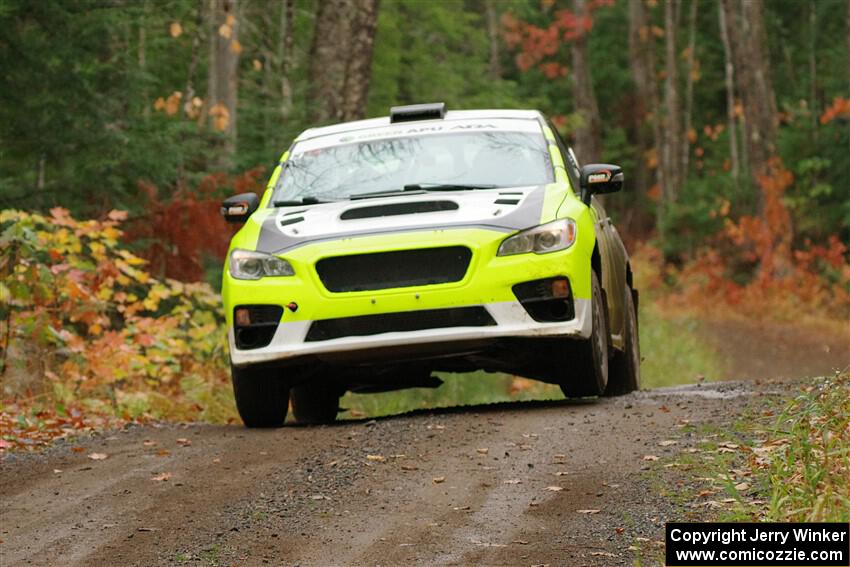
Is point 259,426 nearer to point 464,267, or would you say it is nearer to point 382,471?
point 464,267

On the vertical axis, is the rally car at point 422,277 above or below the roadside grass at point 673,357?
above

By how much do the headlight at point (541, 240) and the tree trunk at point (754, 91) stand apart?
20.7 m

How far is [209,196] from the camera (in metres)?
15.5

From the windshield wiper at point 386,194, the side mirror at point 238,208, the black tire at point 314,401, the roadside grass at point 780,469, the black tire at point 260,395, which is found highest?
the windshield wiper at point 386,194

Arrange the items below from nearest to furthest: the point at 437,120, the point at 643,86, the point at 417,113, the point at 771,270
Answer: the point at 437,120, the point at 417,113, the point at 771,270, the point at 643,86

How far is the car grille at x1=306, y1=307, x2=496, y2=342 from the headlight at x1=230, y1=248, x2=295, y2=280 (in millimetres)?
394

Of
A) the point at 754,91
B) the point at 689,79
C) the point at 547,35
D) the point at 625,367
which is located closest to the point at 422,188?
the point at 625,367

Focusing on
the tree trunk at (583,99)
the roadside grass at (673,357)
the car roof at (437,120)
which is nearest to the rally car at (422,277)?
the car roof at (437,120)

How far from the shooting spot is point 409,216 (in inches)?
358

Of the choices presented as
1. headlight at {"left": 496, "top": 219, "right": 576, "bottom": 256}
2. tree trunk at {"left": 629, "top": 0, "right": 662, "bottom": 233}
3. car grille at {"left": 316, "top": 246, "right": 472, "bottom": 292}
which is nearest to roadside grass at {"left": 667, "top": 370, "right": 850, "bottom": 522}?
headlight at {"left": 496, "top": 219, "right": 576, "bottom": 256}

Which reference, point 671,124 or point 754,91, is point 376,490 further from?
point 671,124
